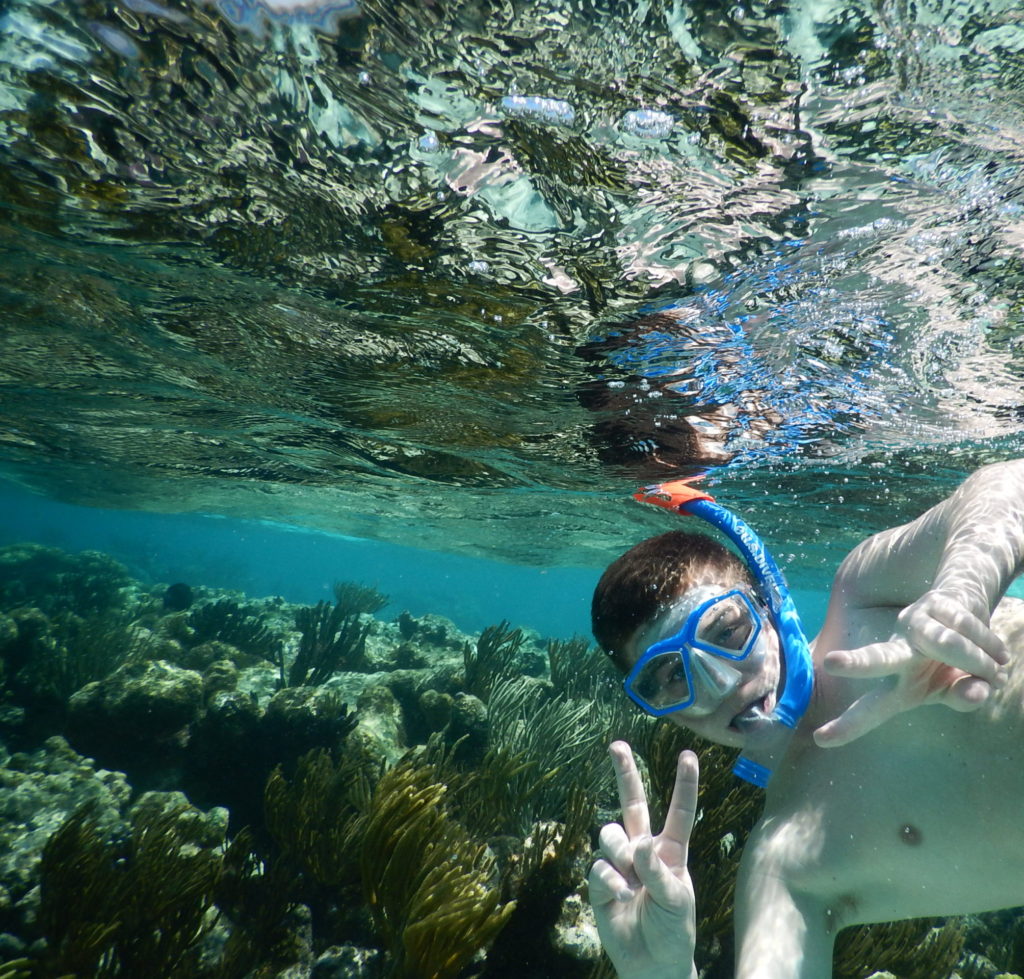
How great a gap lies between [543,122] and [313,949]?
21.9 feet

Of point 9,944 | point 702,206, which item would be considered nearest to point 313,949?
point 9,944

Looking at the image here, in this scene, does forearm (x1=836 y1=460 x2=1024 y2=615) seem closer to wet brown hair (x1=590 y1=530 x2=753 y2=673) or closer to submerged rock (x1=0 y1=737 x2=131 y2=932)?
wet brown hair (x1=590 y1=530 x2=753 y2=673)

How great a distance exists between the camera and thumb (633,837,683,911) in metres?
2.04

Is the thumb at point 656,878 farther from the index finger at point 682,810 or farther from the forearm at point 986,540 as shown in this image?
the forearm at point 986,540

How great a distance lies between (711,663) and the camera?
2586mm

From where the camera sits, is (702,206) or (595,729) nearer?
(702,206)

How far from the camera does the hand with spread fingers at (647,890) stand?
2.06 m

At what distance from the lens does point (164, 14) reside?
3307mm

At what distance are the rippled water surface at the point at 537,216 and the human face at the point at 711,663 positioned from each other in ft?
10.2

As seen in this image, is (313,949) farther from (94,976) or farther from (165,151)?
(165,151)

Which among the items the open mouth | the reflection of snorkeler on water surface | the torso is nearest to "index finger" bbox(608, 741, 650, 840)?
the open mouth

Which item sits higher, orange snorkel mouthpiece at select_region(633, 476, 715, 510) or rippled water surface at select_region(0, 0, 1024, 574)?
rippled water surface at select_region(0, 0, 1024, 574)

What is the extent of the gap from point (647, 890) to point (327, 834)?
4192 millimetres

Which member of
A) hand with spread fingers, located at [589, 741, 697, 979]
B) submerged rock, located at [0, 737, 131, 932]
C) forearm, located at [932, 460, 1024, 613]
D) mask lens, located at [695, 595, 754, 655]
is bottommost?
submerged rock, located at [0, 737, 131, 932]
